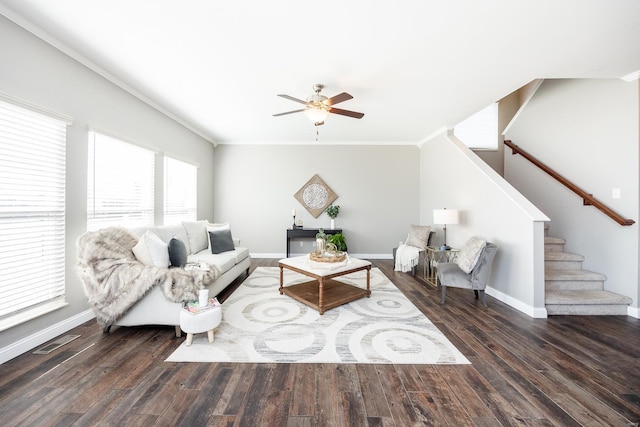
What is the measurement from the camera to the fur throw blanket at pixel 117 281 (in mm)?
2197

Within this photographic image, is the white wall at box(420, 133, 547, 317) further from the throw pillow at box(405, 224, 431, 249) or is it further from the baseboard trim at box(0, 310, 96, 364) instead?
the baseboard trim at box(0, 310, 96, 364)

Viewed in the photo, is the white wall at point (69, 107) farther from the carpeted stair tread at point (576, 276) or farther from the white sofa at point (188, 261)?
the carpeted stair tread at point (576, 276)

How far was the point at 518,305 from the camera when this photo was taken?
9.59 ft

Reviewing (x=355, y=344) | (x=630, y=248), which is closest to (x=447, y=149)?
(x=630, y=248)

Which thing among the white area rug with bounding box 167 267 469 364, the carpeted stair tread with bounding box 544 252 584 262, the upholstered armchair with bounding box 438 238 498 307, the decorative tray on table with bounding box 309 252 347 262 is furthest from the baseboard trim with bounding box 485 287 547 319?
the decorative tray on table with bounding box 309 252 347 262

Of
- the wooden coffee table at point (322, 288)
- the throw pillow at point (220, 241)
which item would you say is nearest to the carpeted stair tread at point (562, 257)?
the wooden coffee table at point (322, 288)

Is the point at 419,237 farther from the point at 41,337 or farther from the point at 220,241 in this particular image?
the point at 41,337

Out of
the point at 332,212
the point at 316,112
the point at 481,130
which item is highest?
the point at 481,130

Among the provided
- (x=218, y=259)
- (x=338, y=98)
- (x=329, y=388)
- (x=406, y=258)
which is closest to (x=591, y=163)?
(x=406, y=258)

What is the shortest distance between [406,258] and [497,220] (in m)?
1.55

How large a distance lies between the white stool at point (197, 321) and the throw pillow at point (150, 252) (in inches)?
24.7

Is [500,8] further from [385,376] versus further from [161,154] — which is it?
[161,154]

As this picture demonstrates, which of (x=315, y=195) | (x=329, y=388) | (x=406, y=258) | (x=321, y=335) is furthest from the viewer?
(x=315, y=195)

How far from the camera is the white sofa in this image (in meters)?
2.24
